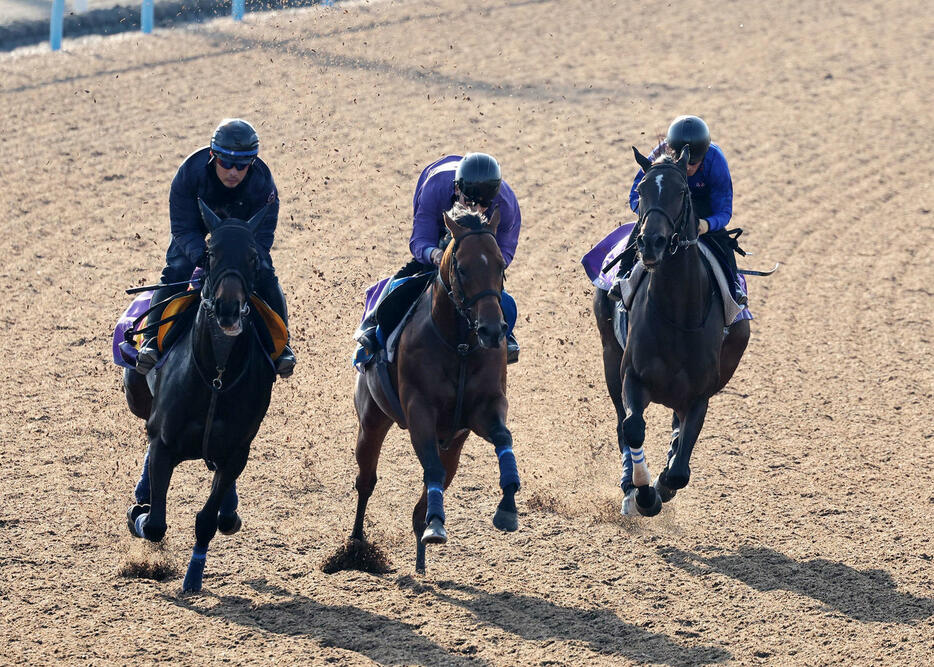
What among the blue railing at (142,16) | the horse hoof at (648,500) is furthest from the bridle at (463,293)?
the blue railing at (142,16)

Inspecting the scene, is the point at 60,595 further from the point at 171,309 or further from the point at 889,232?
the point at 889,232

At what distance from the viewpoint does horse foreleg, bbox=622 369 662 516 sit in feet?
26.0

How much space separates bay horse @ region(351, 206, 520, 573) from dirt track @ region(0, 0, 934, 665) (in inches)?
36.3

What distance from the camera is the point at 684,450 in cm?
790

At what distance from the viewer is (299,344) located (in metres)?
11.7

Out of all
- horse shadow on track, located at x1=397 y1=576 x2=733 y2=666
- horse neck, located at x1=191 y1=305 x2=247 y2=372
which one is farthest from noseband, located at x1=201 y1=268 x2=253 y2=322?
horse shadow on track, located at x1=397 y1=576 x2=733 y2=666

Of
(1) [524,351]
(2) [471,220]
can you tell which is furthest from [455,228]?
(1) [524,351]

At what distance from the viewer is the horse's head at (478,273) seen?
622cm

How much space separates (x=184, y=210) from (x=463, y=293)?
6.23 feet

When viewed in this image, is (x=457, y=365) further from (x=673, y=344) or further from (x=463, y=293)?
(x=673, y=344)

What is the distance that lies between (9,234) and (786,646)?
32.4ft

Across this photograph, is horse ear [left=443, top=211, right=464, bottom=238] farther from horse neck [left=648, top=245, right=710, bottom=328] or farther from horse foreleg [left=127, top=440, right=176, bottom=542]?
horse foreleg [left=127, top=440, right=176, bottom=542]

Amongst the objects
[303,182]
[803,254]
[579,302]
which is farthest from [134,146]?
[803,254]

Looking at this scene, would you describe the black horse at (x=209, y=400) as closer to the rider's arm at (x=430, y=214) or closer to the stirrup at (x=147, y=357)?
the stirrup at (x=147, y=357)
